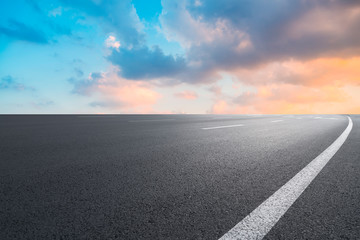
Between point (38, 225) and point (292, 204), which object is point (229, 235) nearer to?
point (292, 204)

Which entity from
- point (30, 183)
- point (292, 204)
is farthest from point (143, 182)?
point (292, 204)

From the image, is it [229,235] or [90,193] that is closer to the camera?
[229,235]

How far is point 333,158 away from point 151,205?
3120mm

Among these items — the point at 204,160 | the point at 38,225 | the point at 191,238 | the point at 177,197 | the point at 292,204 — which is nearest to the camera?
the point at 191,238

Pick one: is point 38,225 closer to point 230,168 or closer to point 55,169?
point 55,169

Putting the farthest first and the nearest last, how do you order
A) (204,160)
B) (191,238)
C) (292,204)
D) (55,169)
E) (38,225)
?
1. (204,160)
2. (55,169)
3. (292,204)
4. (38,225)
5. (191,238)

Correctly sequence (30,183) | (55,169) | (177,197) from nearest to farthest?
(177,197) < (30,183) < (55,169)

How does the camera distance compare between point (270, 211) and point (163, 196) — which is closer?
point (270, 211)

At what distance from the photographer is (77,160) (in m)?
3.18

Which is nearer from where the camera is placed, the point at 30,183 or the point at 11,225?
the point at 11,225

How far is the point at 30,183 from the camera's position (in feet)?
7.23

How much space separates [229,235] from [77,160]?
263cm

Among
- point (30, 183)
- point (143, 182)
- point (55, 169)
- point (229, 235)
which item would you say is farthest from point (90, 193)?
point (229, 235)

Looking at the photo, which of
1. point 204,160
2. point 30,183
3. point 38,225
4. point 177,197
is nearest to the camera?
point 38,225
